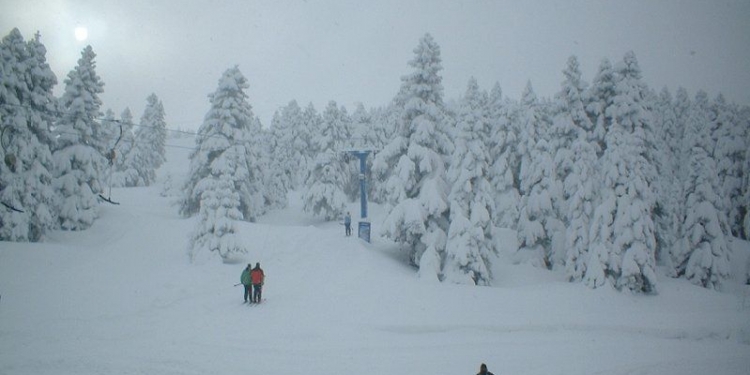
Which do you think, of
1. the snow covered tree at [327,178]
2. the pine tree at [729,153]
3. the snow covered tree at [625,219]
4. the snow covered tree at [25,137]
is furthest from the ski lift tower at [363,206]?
the pine tree at [729,153]

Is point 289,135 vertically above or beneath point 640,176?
above

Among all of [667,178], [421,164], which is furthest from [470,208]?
[667,178]

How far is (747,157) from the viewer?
40094 millimetres

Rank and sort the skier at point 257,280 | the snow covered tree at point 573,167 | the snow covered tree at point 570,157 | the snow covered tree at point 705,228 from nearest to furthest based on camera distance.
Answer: the skier at point 257,280
the snow covered tree at point 573,167
the snow covered tree at point 570,157
the snow covered tree at point 705,228

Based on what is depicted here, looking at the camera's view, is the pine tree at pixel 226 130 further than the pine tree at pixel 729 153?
No

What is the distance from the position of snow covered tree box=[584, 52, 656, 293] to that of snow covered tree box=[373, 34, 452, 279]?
8.90 meters

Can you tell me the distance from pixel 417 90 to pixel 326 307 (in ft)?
46.7

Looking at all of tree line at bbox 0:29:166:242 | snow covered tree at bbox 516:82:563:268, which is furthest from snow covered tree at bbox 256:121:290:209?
snow covered tree at bbox 516:82:563:268

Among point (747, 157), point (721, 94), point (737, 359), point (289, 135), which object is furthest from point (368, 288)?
point (721, 94)

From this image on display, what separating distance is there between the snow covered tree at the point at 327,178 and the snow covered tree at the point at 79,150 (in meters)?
19.9

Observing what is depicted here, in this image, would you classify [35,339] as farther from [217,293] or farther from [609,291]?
[609,291]

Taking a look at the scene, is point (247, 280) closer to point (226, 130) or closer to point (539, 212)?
point (226, 130)

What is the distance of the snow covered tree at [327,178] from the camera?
47312mm

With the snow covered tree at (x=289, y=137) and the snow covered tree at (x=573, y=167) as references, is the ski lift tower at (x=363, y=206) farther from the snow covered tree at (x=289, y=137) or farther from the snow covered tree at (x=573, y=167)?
the snow covered tree at (x=289, y=137)
